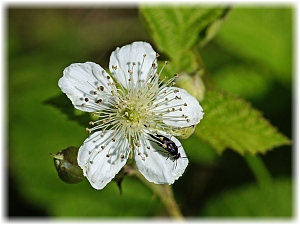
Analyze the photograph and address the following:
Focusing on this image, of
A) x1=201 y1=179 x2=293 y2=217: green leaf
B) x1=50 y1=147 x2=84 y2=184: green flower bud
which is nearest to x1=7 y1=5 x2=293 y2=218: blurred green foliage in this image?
x1=201 y1=179 x2=293 y2=217: green leaf

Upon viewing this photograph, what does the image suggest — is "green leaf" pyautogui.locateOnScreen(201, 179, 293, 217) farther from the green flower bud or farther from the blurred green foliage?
the green flower bud

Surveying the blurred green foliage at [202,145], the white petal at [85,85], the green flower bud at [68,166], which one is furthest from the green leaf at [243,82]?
the green flower bud at [68,166]

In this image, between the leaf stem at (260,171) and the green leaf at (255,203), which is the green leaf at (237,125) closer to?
the leaf stem at (260,171)

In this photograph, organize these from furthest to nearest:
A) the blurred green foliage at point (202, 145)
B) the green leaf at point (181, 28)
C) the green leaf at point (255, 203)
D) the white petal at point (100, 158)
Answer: the blurred green foliage at point (202, 145) → the green leaf at point (255, 203) → the green leaf at point (181, 28) → the white petal at point (100, 158)

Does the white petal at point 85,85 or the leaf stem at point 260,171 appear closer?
the white petal at point 85,85

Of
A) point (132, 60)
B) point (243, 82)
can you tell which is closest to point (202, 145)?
point (243, 82)

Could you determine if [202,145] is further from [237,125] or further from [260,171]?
[237,125]

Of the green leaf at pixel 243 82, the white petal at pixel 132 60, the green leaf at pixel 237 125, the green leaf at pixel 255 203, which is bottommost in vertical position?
the green leaf at pixel 255 203
